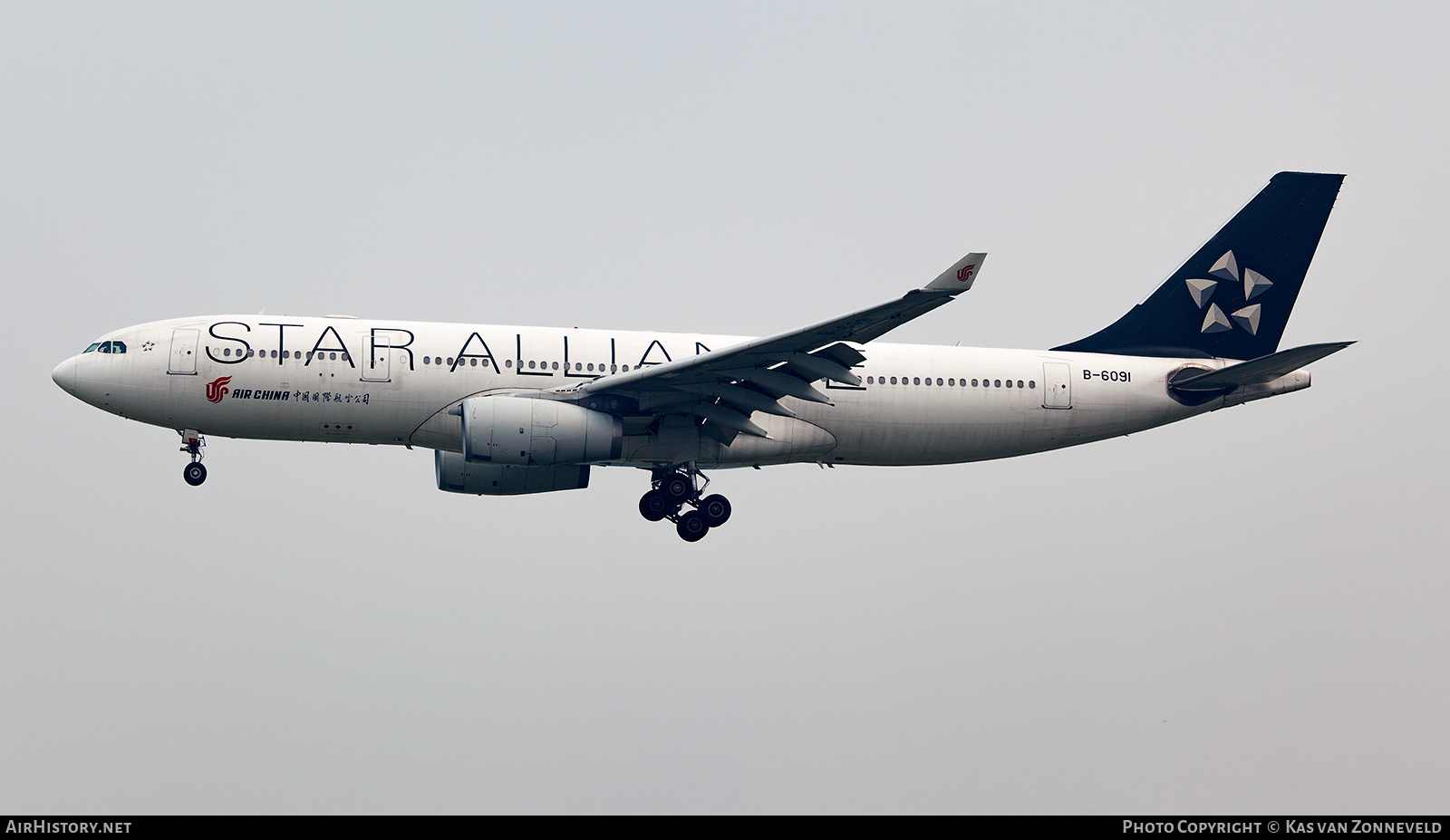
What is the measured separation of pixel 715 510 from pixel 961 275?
10.7 meters

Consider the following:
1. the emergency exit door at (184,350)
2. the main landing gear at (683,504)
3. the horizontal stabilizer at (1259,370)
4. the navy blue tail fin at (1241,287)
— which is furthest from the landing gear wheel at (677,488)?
the horizontal stabilizer at (1259,370)

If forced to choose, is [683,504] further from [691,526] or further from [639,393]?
[639,393]

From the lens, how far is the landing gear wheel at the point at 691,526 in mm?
34812

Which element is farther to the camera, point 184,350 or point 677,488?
point 677,488

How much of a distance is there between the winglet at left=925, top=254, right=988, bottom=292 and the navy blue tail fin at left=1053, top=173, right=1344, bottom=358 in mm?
11513

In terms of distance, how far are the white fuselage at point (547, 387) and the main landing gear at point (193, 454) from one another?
42 cm

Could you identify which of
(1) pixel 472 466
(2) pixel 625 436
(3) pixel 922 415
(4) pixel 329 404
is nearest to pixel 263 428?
(4) pixel 329 404

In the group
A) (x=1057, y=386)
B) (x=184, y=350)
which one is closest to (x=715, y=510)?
(x=1057, y=386)

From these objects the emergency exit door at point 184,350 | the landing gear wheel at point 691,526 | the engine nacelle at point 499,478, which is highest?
the emergency exit door at point 184,350

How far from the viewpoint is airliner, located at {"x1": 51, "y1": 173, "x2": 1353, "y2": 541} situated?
31.5 meters

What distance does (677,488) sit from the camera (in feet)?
113

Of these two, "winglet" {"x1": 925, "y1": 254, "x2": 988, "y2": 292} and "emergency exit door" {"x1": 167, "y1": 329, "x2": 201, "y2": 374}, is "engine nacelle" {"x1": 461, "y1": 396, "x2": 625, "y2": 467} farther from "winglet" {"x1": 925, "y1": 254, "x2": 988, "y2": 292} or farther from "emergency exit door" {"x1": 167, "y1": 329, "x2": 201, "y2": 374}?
"winglet" {"x1": 925, "y1": 254, "x2": 988, "y2": 292}

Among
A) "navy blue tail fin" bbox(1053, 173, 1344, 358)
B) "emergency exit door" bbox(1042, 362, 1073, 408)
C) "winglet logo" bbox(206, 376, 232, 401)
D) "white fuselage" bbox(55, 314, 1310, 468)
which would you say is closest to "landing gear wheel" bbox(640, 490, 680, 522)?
"white fuselage" bbox(55, 314, 1310, 468)

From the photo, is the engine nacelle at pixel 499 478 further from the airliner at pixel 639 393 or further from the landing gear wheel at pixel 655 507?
the landing gear wheel at pixel 655 507
